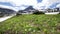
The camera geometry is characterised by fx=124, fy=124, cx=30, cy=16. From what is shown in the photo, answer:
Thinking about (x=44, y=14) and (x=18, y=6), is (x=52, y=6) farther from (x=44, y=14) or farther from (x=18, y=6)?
(x=18, y=6)

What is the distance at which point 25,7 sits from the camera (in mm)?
2170

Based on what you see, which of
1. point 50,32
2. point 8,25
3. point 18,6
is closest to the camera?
point 50,32

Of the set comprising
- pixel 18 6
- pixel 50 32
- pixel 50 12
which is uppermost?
pixel 18 6

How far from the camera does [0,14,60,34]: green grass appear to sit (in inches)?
76.2

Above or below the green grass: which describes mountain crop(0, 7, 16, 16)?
above

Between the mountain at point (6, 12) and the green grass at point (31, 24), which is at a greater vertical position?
the mountain at point (6, 12)

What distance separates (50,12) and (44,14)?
0.11 meters

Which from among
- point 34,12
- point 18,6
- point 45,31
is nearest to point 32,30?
point 45,31

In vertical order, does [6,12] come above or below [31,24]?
above

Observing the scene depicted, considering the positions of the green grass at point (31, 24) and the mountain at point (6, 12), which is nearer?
the green grass at point (31, 24)

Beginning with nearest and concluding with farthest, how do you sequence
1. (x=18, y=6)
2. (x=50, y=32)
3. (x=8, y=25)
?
1. (x=50, y=32)
2. (x=8, y=25)
3. (x=18, y=6)

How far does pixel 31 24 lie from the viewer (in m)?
2.03

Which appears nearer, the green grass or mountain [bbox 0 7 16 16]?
the green grass

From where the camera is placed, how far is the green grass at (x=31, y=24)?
1.94 meters
